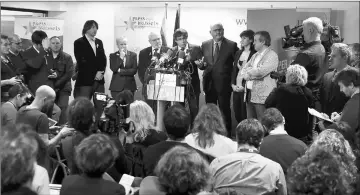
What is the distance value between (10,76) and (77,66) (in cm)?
178

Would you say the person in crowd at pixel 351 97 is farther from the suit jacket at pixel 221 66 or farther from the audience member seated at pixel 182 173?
the suit jacket at pixel 221 66

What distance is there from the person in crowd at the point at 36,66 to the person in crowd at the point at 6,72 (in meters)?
0.47

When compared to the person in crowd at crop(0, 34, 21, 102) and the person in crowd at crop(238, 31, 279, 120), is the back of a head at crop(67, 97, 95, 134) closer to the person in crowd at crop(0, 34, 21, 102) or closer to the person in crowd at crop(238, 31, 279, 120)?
the person in crowd at crop(0, 34, 21, 102)

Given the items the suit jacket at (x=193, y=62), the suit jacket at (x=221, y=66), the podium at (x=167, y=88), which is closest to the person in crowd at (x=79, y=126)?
the podium at (x=167, y=88)

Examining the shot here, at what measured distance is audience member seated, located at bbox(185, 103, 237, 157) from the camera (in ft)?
13.6

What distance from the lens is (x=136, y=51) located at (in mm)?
8523

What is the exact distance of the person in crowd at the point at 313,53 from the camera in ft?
19.7

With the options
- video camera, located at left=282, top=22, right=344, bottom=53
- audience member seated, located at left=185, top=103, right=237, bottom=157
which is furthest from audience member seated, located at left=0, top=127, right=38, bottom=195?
video camera, located at left=282, top=22, right=344, bottom=53

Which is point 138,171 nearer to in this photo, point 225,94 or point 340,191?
point 340,191

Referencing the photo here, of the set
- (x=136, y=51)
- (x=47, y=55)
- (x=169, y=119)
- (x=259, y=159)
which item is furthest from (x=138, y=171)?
(x=136, y=51)

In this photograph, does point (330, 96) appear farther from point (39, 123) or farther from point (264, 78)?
point (39, 123)

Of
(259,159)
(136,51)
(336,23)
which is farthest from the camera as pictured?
(136,51)

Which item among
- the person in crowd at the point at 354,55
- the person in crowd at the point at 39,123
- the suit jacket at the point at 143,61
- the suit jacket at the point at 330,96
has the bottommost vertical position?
the person in crowd at the point at 39,123

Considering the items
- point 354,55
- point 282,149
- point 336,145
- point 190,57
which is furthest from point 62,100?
point 336,145
